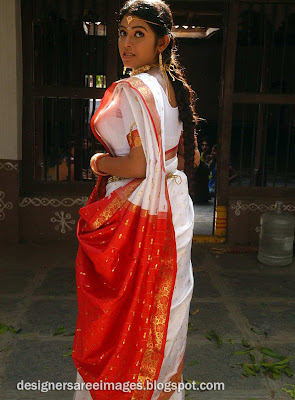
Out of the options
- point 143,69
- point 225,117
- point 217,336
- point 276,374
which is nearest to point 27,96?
point 225,117

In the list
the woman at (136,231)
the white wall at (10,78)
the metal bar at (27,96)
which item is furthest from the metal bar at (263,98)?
the woman at (136,231)

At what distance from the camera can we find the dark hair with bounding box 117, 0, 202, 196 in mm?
1782

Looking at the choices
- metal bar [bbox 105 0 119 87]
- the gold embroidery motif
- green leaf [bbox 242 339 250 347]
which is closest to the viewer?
the gold embroidery motif

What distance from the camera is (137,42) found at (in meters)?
1.80

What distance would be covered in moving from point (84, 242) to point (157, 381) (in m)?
0.67

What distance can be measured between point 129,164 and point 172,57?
52 centimetres

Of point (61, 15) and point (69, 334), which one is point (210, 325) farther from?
point (61, 15)

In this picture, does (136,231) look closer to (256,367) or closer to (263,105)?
(256,367)

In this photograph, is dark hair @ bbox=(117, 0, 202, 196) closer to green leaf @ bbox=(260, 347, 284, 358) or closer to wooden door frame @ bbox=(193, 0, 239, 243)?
green leaf @ bbox=(260, 347, 284, 358)

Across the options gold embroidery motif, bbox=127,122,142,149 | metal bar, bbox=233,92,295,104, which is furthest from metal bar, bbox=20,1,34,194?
gold embroidery motif, bbox=127,122,142,149

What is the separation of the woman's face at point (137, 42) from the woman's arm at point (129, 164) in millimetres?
381

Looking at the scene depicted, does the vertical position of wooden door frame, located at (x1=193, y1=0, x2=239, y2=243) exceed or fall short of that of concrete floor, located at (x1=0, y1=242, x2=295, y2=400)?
it exceeds it

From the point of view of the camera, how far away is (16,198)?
5.02m

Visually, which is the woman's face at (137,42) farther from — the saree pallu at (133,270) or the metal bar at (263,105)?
the metal bar at (263,105)
